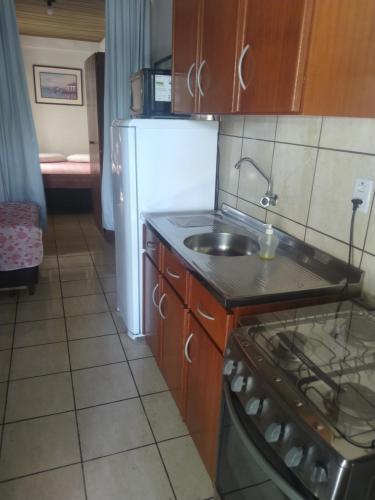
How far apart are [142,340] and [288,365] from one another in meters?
1.63

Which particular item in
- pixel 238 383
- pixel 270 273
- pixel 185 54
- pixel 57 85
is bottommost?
pixel 238 383

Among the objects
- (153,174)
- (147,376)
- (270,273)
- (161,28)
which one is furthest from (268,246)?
(161,28)

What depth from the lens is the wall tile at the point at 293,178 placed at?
1.52m

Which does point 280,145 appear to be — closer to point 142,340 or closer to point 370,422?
point 370,422

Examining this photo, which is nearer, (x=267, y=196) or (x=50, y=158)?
(x=267, y=196)

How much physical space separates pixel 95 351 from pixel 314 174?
5.30 feet

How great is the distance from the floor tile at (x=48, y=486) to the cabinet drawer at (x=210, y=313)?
807mm

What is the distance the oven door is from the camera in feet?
2.65

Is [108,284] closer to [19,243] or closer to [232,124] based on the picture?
[19,243]

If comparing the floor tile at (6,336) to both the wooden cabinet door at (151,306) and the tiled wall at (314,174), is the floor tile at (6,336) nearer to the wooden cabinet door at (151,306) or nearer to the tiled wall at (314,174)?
the wooden cabinet door at (151,306)

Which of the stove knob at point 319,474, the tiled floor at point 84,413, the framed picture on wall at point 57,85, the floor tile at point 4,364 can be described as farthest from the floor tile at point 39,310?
the framed picture on wall at point 57,85

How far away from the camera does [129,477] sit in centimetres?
151

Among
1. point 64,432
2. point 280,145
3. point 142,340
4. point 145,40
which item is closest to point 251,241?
point 280,145

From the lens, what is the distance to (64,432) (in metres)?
1.71
